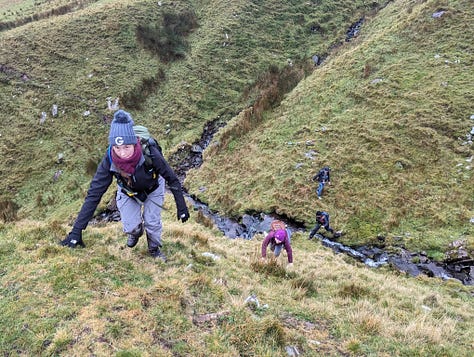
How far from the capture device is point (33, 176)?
23.7 m

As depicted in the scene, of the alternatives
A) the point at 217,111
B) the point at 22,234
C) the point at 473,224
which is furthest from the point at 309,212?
the point at 217,111

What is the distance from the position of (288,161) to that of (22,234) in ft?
47.3

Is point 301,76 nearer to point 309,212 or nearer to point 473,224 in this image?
point 309,212

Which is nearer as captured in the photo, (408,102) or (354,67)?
(408,102)

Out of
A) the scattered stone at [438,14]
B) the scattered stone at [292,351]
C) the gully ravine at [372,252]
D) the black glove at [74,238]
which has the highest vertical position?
the scattered stone at [438,14]

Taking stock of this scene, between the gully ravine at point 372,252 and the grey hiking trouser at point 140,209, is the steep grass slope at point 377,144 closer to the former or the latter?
the gully ravine at point 372,252

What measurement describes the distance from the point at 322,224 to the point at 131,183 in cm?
1078

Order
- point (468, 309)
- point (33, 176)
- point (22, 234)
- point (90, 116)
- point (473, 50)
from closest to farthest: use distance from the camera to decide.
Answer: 1. point (22, 234)
2. point (468, 309)
3. point (473, 50)
4. point (33, 176)
5. point (90, 116)

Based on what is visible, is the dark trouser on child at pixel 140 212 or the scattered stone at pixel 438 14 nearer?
the dark trouser on child at pixel 140 212

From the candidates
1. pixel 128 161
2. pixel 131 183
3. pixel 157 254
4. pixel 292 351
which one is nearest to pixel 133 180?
pixel 131 183

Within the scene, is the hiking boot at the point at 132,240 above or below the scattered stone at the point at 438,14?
below

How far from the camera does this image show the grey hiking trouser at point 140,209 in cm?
683

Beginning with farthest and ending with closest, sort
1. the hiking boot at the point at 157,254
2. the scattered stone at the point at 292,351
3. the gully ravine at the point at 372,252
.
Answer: the gully ravine at the point at 372,252 → the hiking boot at the point at 157,254 → the scattered stone at the point at 292,351

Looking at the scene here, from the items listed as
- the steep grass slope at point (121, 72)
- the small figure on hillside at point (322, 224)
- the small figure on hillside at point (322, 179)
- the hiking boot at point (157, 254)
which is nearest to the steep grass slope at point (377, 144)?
the small figure on hillside at point (322, 179)
